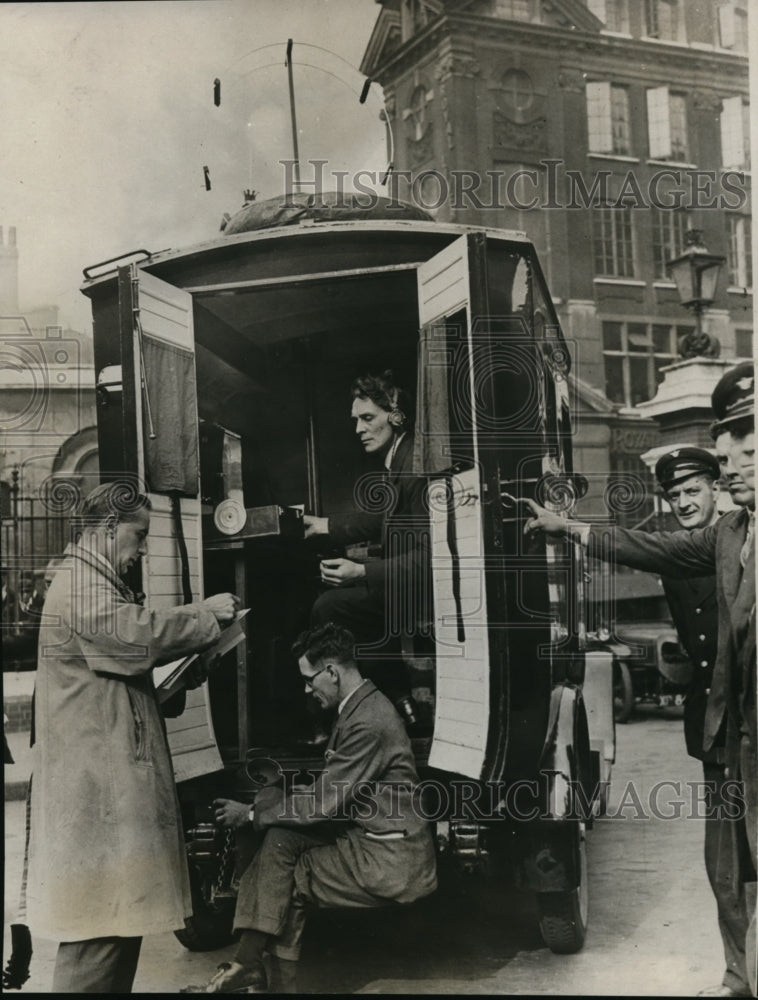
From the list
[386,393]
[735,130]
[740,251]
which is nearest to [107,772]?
[386,393]

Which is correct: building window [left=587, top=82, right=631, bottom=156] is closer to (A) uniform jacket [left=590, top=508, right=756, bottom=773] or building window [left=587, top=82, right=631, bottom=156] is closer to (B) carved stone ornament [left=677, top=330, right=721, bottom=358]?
(B) carved stone ornament [left=677, top=330, right=721, bottom=358]

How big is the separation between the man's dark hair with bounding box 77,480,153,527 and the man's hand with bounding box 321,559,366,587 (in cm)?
77

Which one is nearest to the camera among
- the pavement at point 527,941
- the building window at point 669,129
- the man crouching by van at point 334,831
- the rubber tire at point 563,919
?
the man crouching by van at point 334,831

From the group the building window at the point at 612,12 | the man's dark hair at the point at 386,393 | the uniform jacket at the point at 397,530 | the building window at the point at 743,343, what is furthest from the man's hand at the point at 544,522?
the building window at the point at 612,12

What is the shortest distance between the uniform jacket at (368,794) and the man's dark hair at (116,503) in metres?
1.18

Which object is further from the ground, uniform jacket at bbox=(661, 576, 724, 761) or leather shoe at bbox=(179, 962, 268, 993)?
uniform jacket at bbox=(661, 576, 724, 761)

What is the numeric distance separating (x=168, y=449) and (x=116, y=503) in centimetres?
31

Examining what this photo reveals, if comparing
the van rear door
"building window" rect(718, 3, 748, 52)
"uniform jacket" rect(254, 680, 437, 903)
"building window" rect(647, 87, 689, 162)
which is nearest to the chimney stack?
the van rear door

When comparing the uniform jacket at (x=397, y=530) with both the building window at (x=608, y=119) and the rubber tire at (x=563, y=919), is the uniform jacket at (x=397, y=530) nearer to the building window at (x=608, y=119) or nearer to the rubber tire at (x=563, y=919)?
the rubber tire at (x=563, y=919)

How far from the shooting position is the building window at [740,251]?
4.31 metres

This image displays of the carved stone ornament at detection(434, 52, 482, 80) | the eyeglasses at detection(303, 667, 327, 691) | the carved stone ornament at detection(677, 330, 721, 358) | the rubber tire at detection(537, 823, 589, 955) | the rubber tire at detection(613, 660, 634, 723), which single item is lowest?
the rubber tire at detection(537, 823, 589, 955)

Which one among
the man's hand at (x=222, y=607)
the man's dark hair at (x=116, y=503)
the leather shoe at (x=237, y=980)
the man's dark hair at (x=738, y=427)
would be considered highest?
the man's dark hair at (x=738, y=427)

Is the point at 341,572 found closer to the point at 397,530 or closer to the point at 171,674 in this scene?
the point at 397,530

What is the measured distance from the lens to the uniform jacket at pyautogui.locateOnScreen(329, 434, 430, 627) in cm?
402
